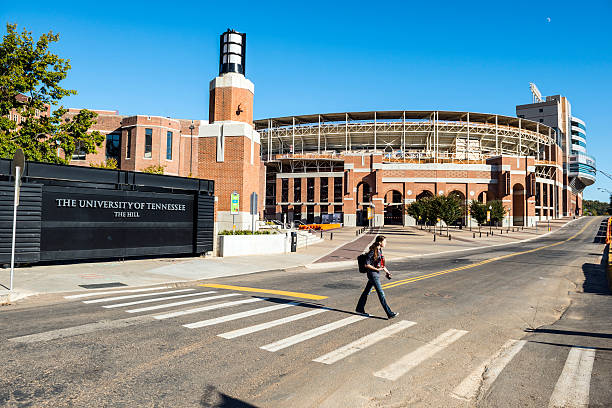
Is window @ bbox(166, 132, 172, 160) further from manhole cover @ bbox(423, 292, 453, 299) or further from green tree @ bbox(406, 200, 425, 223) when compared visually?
manhole cover @ bbox(423, 292, 453, 299)

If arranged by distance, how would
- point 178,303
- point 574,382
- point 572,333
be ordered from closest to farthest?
point 574,382, point 572,333, point 178,303

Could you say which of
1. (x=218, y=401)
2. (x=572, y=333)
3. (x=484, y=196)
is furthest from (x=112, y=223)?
(x=484, y=196)

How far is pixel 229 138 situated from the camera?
23.4 metres

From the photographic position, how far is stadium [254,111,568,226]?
73.7 meters

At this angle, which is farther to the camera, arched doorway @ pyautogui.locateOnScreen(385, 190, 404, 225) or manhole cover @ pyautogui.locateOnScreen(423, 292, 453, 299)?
arched doorway @ pyautogui.locateOnScreen(385, 190, 404, 225)

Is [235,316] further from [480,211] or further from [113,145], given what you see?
[480,211]

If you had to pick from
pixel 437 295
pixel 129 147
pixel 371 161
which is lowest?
pixel 437 295

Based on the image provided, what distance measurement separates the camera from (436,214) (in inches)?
2012

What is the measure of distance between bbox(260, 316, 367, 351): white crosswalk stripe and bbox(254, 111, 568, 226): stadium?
63.8m

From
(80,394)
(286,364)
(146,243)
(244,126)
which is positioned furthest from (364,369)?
(244,126)

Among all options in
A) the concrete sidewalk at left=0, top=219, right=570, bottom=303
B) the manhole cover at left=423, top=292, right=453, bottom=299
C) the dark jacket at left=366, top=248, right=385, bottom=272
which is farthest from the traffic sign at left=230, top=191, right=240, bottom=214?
the dark jacket at left=366, top=248, right=385, bottom=272

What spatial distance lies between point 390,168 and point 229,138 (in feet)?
183

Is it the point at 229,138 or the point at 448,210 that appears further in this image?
the point at 448,210

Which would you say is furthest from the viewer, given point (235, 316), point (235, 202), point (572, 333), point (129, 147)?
point (129, 147)
